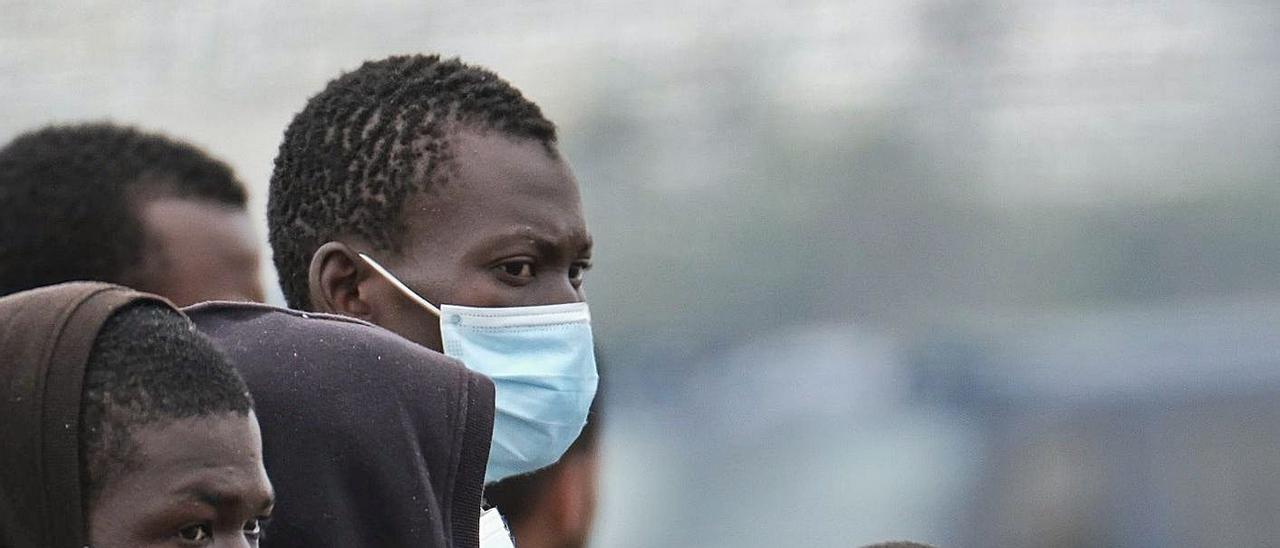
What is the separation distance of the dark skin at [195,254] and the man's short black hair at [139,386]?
151 centimetres

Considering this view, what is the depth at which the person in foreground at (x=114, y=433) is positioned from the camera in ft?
4.73

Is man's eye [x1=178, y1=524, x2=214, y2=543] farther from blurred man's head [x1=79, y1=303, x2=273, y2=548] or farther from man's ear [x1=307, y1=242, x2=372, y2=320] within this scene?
man's ear [x1=307, y1=242, x2=372, y2=320]

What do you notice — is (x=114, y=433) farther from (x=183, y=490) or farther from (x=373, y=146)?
(x=373, y=146)

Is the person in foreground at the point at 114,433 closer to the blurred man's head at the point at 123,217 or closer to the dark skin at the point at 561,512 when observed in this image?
the blurred man's head at the point at 123,217

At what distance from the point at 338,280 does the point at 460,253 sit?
0.47 ft

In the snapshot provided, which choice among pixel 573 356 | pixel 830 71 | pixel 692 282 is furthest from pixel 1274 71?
pixel 573 356

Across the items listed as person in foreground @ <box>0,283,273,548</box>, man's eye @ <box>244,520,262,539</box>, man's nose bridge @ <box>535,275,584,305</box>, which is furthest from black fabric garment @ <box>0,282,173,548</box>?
man's nose bridge @ <box>535,275,584,305</box>

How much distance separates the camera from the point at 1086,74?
5.84 m

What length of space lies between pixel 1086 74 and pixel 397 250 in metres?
3.90

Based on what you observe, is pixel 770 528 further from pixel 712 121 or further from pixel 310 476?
→ pixel 310 476

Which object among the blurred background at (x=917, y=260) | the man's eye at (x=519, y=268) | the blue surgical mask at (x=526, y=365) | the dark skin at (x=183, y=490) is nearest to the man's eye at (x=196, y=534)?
the dark skin at (x=183, y=490)

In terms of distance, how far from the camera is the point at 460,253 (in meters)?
2.30

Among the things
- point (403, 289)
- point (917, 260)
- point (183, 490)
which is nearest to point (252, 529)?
point (183, 490)

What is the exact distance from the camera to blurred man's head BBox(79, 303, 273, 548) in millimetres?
1470
